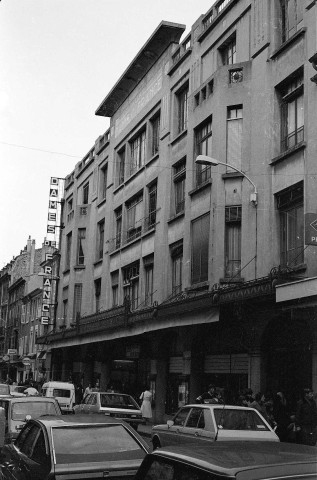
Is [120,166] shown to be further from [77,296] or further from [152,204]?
→ [77,296]

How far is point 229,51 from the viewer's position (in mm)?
25906

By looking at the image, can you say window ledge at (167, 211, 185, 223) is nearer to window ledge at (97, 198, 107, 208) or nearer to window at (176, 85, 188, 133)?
window at (176, 85, 188, 133)

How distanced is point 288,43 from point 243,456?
19.0 meters

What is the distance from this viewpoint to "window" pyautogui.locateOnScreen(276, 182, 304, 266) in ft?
64.3

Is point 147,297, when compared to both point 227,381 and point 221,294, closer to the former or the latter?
point 227,381

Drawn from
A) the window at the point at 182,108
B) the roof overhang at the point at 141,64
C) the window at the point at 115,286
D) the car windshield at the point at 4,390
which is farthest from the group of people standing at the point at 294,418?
the roof overhang at the point at 141,64

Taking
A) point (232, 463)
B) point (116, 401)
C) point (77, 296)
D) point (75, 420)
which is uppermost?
point (77, 296)

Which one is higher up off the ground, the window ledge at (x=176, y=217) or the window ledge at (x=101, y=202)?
the window ledge at (x=101, y=202)

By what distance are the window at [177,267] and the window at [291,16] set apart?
10.1 m

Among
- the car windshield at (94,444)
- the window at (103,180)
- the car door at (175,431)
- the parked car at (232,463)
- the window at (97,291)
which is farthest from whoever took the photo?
the window at (103,180)

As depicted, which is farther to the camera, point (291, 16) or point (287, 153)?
point (291, 16)

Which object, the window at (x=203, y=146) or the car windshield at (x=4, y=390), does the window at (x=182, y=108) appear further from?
the car windshield at (x=4, y=390)

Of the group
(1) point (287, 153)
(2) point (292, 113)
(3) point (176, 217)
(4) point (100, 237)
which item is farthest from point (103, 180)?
(1) point (287, 153)

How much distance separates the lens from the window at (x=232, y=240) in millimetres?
23016
